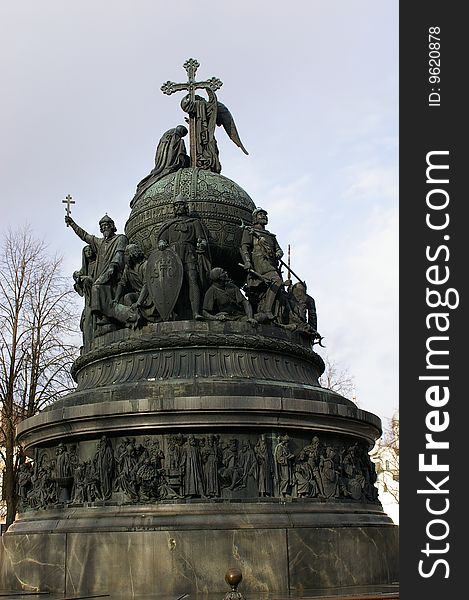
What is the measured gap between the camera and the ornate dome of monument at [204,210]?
62.4 feet

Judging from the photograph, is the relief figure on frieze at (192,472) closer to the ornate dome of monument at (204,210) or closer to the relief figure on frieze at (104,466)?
the relief figure on frieze at (104,466)

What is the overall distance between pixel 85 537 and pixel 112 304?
536 centimetres

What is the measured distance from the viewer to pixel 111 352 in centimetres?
1627

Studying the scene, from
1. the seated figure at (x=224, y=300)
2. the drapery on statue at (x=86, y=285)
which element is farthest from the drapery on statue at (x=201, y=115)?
the seated figure at (x=224, y=300)

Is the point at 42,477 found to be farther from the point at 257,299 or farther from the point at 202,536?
the point at 257,299

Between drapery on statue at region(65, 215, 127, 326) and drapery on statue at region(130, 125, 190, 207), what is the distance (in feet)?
6.74

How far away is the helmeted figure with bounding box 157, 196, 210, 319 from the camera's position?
1631cm

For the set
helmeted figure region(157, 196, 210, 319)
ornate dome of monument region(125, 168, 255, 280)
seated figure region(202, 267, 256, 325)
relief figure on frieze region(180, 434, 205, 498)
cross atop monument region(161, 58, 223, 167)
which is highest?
cross atop monument region(161, 58, 223, 167)

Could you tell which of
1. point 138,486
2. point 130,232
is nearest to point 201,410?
point 138,486

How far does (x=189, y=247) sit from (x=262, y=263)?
1.80m

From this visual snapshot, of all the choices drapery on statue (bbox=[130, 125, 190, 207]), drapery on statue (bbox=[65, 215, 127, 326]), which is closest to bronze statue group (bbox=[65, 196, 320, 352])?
drapery on statue (bbox=[65, 215, 127, 326])

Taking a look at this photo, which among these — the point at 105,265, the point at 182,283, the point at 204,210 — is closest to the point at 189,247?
the point at 182,283

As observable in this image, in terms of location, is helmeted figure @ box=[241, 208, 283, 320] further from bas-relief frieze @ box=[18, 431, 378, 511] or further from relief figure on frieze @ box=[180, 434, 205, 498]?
relief figure on frieze @ box=[180, 434, 205, 498]

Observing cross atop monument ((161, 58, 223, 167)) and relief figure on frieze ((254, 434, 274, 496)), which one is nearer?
relief figure on frieze ((254, 434, 274, 496))
